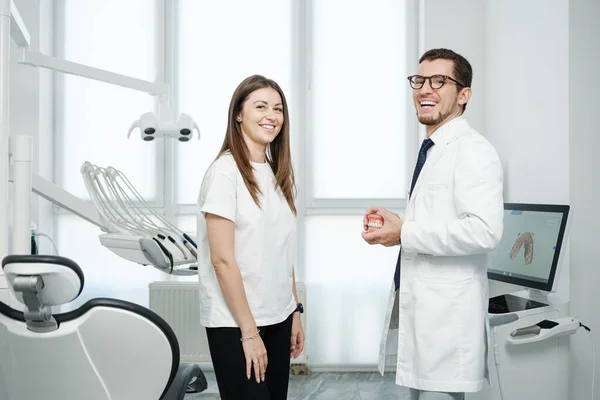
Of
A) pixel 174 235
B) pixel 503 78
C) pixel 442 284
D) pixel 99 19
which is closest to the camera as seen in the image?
pixel 442 284

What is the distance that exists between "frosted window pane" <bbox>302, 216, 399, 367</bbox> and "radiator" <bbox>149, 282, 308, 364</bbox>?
18 cm

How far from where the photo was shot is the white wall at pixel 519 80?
8.31 feet

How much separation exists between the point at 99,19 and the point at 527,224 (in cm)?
290

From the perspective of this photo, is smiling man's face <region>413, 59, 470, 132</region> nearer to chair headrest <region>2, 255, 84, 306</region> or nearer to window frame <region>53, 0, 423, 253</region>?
chair headrest <region>2, 255, 84, 306</region>

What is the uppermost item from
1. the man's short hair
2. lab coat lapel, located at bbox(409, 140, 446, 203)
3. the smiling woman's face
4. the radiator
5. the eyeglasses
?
the man's short hair

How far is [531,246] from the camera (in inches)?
94.6

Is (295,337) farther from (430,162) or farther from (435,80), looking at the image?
(435,80)

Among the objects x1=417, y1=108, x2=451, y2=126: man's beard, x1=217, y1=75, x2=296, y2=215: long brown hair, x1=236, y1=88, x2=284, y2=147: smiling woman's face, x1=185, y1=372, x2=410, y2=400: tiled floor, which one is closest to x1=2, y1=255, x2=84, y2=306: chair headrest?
x1=217, y1=75, x2=296, y2=215: long brown hair

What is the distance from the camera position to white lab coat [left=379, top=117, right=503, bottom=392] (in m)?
1.46

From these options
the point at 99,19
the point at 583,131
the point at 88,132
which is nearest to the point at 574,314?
the point at 583,131

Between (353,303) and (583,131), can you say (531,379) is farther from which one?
(353,303)

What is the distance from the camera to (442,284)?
1528 mm

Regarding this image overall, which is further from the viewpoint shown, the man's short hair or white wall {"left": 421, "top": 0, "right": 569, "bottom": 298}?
white wall {"left": 421, "top": 0, "right": 569, "bottom": 298}

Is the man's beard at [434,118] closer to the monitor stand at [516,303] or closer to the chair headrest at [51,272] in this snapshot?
the monitor stand at [516,303]
